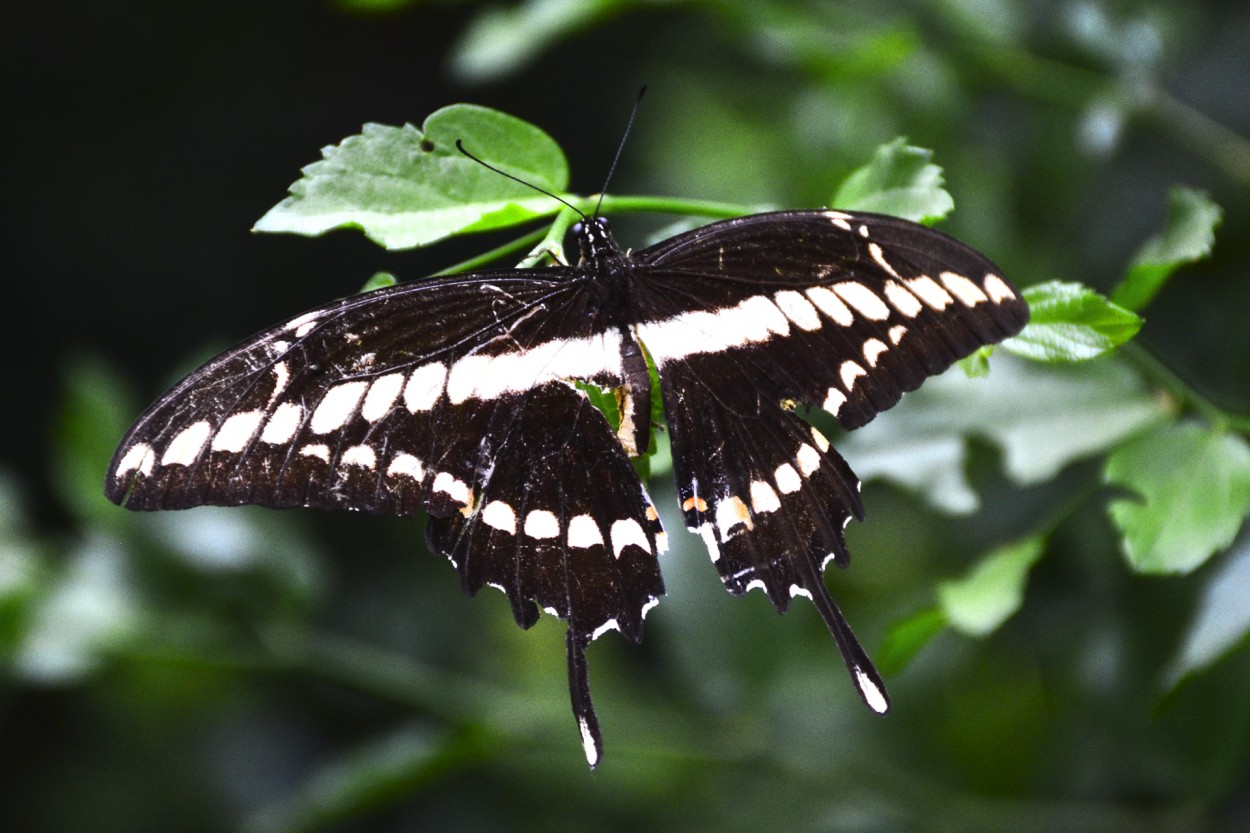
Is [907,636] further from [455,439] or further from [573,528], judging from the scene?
[455,439]

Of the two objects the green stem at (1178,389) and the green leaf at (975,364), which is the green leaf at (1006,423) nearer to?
the green stem at (1178,389)

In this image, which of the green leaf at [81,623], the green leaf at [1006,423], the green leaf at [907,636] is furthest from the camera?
the green leaf at [81,623]

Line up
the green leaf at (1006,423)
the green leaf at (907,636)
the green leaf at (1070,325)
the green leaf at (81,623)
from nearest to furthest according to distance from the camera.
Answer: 1. the green leaf at (1070,325)
2. the green leaf at (907,636)
3. the green leaf at (1006,423)
4. the green leaf at (81,623)

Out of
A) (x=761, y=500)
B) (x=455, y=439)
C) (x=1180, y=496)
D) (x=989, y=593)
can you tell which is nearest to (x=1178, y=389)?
(x=1180, y=496)

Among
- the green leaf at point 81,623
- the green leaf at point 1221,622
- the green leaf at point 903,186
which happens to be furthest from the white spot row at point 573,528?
the green leaf at point 81,623

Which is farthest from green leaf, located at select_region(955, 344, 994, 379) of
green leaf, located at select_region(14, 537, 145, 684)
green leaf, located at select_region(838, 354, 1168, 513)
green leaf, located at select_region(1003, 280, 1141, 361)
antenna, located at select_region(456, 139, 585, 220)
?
green leaf, located at select_region(14, 537, 145, 684)

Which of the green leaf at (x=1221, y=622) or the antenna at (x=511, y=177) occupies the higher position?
the antenna at (x=511, y=177)

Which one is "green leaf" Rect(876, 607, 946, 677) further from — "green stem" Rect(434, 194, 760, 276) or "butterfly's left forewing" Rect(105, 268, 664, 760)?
"green stem" Rect(434, 194, 760, 276)
